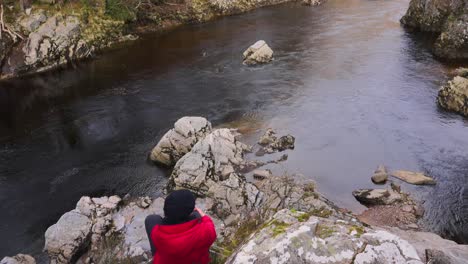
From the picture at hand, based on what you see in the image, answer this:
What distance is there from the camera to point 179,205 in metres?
6.28

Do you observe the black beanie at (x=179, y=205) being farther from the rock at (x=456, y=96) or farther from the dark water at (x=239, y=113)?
the rock at (x=456, y=96)

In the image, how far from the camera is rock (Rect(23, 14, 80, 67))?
118 ft

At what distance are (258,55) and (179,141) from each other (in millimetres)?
16219

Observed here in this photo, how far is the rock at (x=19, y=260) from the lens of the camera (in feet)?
46.2

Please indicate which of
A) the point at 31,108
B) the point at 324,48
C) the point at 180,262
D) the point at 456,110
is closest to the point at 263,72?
the point at 324,48

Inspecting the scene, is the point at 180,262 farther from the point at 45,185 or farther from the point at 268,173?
the point at 45,185

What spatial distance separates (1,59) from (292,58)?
25705 millimetres

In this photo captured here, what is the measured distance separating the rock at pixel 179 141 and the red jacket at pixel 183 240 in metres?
14.5

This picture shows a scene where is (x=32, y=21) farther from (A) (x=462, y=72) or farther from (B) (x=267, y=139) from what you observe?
(A) (x=462, y=72)

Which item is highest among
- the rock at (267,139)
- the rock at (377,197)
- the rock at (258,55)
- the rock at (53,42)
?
the rock at (53,42)

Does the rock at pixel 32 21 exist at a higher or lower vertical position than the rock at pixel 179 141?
higher

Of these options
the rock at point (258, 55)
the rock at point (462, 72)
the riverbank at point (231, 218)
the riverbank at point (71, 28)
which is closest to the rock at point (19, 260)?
the riverbank at point (231, 218)

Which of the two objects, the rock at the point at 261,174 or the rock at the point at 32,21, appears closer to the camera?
the rock at the point at 261,174

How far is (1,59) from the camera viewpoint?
35531 mm
